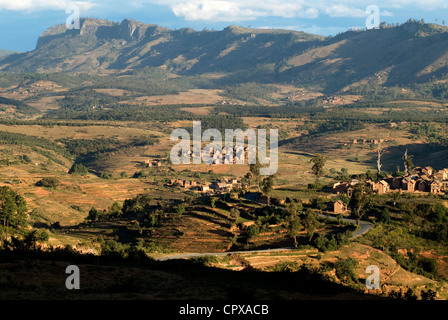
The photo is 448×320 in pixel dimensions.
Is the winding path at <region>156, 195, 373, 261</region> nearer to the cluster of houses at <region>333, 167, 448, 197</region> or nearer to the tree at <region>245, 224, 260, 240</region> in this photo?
the tree at <region>245, 224, 260, 240</region>

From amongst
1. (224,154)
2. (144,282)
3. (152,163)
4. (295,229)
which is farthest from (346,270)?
(152,163)

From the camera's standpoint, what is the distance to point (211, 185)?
129375 millimetres

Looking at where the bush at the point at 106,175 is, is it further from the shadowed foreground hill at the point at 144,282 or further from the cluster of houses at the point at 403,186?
the shadowed foreground hill at the point at 144,282

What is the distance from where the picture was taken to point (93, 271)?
3991 centimetres

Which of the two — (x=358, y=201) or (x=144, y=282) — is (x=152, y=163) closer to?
(x=358, y=201)

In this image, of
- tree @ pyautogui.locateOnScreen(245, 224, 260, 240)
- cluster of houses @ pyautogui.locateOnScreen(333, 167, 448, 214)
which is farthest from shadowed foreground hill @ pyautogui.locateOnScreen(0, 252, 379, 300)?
cluster of houses @ pyautogui.locateOnScreen(333, 167, 448, 214)

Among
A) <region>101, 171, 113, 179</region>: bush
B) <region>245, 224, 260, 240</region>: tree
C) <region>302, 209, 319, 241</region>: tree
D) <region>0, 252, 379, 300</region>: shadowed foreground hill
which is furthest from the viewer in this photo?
<region>101, 171, 113, 179</region>: bush

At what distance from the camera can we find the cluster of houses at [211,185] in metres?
124

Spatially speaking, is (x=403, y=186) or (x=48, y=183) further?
(x=48, y=183)

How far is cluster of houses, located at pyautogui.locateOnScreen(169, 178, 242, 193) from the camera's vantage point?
124000 millimetres

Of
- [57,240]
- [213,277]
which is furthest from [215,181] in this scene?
[213,277]

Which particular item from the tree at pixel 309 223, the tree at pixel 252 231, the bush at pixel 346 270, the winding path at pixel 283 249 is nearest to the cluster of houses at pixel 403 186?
the winding path at pixel 283 249
